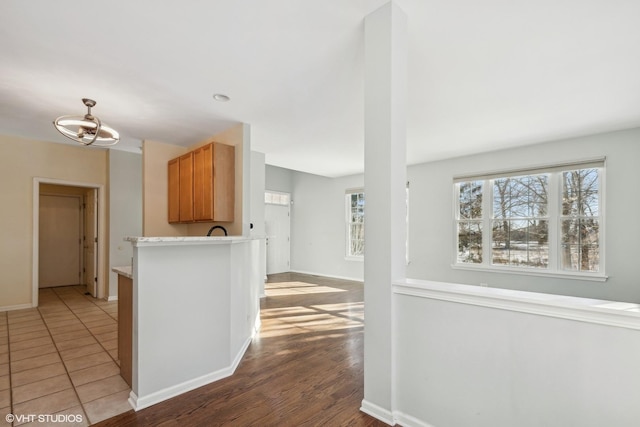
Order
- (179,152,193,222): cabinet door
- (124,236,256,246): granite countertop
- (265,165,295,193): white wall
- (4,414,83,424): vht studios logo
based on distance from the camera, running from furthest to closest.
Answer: (265,165,295,193): white wall → (179,152,193,222): cabinet door → (124,236,256,246): granite countertop → (4,414,83,424): vht studios logo

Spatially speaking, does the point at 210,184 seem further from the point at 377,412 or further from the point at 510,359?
the point at 510,359

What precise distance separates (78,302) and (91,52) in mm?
4398

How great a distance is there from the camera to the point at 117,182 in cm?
512

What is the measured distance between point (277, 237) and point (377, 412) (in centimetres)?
630

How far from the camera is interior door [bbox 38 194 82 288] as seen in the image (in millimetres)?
6117

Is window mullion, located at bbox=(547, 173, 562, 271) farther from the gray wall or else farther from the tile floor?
the tile floor

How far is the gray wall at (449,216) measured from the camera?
12.7ft

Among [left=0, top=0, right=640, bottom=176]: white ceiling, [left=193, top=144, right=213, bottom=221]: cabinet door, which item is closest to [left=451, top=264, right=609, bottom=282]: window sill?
[left=0, top=0, right=640, bottom=176]: white ceiling

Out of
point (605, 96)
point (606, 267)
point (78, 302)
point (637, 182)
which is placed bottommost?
point (78, 302)

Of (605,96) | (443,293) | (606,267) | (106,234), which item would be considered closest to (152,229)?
(106,234)

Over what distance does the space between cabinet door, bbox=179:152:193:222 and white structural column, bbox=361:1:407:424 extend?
9.45 ft

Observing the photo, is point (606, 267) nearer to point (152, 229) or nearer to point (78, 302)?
point (152, 229)

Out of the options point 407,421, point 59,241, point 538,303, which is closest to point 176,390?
point 407,421

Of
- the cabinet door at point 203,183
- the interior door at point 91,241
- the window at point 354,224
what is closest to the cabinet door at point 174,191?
the cabinet door at point 203,183
